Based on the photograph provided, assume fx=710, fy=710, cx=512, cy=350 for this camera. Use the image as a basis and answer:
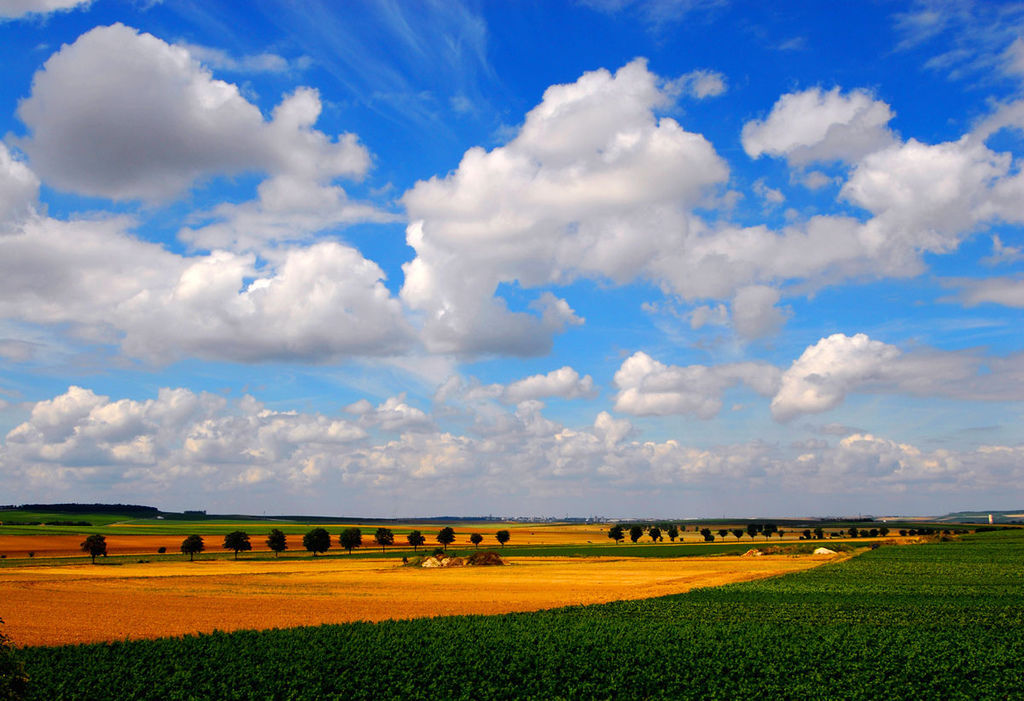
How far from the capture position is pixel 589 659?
31531 millimetres

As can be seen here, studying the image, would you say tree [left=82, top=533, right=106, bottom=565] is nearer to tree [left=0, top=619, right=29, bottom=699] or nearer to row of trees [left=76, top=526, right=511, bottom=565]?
row of trees [left=76, top=526, right=511, bottom=565]

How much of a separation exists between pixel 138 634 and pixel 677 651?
31.2 meters

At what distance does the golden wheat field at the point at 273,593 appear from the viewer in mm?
47312

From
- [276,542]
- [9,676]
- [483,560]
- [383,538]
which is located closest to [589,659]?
[9,676]

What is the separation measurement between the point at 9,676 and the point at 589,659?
21.5 m

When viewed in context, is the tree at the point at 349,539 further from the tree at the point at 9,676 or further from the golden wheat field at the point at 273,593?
the tree at the point at 9,676

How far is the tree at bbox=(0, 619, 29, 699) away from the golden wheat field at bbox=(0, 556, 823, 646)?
19.5 meters

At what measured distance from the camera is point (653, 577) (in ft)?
280

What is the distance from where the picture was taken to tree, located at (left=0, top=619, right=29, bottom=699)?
2112cm

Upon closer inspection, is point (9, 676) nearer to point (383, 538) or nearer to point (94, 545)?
point (94, 545)

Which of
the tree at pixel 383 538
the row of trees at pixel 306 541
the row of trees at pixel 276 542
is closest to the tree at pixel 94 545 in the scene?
the row of trees at pixel 276 542

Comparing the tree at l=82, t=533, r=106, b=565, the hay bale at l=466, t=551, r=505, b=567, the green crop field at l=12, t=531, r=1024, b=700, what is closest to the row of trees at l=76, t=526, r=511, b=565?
the tree at l=82, t=533, r=106, b=565

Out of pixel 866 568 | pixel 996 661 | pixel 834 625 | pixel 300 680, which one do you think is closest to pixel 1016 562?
pixel 866 568

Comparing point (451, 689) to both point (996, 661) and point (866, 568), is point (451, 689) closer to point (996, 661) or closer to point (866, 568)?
point (996, 661)
